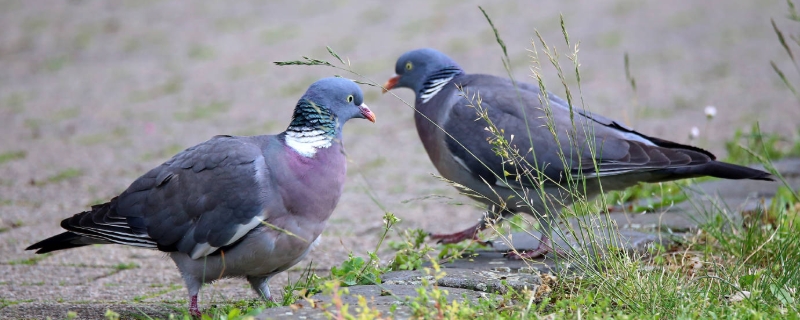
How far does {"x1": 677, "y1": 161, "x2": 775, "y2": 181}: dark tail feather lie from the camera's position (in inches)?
142

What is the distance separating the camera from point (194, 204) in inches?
132

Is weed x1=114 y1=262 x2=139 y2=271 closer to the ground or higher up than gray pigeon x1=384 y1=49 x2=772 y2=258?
closer to the ground

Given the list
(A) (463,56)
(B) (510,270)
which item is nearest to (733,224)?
(B) (510,270)

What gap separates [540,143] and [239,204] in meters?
1.53

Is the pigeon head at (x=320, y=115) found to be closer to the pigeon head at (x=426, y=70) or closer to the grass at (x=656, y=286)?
the grass at (x=656, y=286)

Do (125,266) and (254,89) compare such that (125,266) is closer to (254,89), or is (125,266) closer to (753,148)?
(753,148)

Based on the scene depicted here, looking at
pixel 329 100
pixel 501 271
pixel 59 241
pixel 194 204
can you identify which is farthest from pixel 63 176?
pixel 501 271

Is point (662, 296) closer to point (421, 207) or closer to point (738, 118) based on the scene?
point (421, 207)

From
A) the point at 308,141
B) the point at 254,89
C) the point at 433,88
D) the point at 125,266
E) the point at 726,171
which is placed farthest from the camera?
the point at 254,89

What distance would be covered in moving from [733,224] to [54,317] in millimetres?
2805

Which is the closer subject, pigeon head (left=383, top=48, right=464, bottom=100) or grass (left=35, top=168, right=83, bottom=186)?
pigeon head (left=383, top=48, right=464, bottom=100)

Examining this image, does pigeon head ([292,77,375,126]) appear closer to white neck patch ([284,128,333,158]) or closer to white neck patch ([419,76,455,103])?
white neck patch ([284,128,333,158])

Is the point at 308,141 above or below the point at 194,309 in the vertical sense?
above

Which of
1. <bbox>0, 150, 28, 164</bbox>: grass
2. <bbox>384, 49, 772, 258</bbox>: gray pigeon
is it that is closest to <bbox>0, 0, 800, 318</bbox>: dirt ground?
<bbox>0, 150, 28, 164</bbox>: grass
